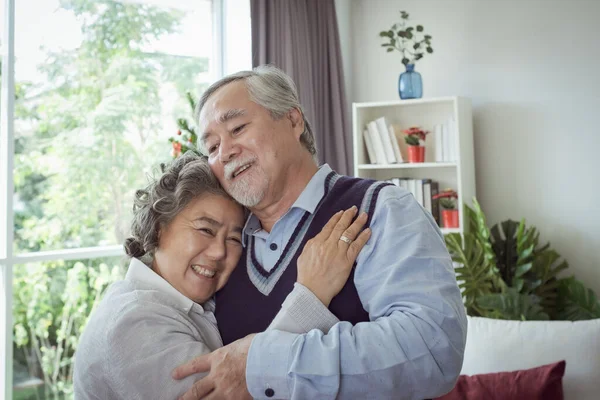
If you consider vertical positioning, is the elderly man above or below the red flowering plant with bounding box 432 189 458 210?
below

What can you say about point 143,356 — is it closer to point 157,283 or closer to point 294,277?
point 157,283

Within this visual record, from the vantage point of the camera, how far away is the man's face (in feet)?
5.28

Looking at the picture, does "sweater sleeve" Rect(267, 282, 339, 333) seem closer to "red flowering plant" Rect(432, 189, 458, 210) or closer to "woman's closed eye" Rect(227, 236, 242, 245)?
"woman's closed eye" Rect(227, 236, 242, 245)

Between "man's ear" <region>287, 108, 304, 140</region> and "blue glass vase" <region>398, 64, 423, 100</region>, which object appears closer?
"man's ear" <region>287, 108, 304, 140</region>

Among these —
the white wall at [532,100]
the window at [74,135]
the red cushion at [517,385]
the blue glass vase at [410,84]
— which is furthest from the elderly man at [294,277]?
the white wall at [532,100]

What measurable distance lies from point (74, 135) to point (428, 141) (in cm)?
220

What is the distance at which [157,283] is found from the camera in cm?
157

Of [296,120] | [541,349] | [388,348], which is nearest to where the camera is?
[388,348]

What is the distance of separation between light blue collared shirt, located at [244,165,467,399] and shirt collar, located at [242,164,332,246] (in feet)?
0.84

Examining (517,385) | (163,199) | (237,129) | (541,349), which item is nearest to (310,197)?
(237,129)

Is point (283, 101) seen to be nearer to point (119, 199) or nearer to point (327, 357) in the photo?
point (327, 357)

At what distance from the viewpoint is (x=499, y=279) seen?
3.65 m

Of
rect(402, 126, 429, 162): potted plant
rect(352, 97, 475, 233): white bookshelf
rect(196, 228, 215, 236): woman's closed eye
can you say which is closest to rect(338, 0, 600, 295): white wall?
rect(352, 97, 475, 233): white bookshelf

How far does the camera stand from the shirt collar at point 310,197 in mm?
1589
